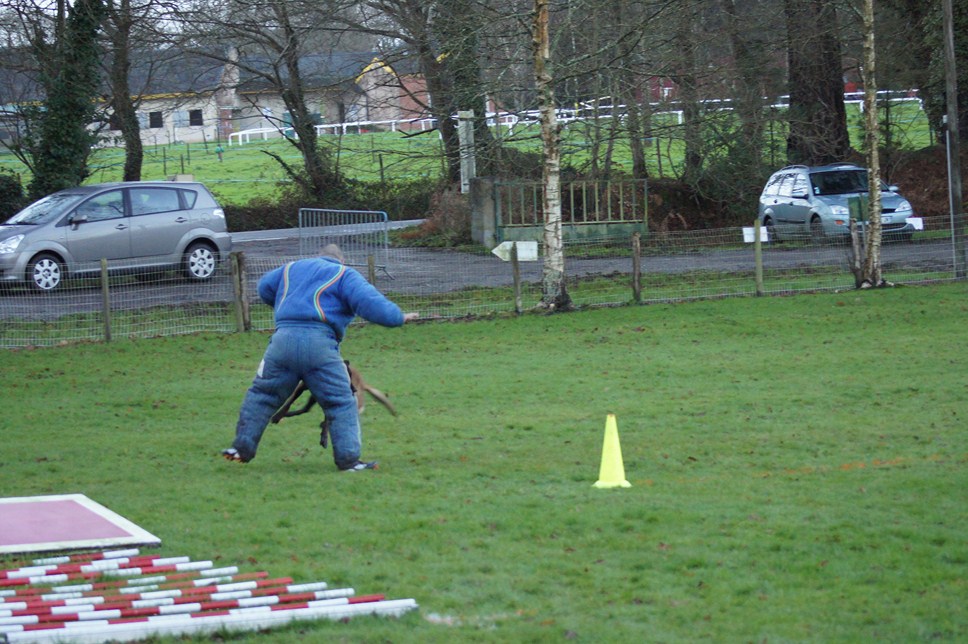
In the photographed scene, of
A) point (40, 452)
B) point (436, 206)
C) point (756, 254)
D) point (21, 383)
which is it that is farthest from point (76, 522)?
point (436, 206)

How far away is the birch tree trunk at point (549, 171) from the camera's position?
17297 mm

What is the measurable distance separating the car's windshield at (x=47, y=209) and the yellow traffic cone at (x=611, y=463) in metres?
14.2

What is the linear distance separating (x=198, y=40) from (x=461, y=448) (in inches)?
866

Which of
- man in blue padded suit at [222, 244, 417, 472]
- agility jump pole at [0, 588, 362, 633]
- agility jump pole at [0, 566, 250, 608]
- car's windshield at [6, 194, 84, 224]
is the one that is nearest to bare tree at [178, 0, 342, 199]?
car's windshield at [6, 194, 84, 224]

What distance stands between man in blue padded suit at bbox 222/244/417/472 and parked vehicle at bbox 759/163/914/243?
52.6 feet

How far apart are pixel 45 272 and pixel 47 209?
1.60 m

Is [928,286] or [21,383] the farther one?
[928,286]

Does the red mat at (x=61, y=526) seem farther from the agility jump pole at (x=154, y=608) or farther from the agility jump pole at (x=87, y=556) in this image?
the agility jump pole at (x=154, y=608)

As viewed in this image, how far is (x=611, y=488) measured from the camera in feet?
25.2

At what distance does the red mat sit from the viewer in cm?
649

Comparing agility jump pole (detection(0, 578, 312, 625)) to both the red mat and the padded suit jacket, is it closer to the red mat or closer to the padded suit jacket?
the red mat

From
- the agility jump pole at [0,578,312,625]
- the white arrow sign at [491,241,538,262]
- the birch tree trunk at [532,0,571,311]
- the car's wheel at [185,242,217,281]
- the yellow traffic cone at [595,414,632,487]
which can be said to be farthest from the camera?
the car's wheel at [185,242,217,281]

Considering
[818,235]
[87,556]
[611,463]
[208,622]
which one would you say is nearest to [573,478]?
[611,463]

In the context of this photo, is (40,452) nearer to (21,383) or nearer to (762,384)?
(21,383)
